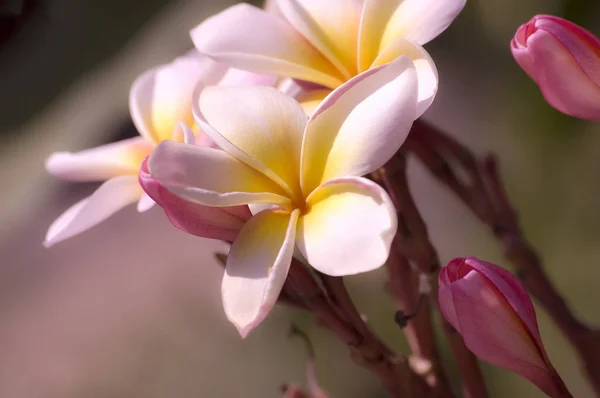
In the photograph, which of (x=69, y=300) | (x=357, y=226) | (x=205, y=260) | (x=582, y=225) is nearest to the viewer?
(x=357, y=226)

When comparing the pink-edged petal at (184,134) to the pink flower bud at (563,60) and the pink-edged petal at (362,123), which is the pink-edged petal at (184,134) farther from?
the pink flower bud at (563,60)

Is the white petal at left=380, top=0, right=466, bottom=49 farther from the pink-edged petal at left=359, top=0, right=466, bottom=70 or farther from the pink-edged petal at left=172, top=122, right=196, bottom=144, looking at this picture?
the pink-edged petal at left=172, top=122, right=196, bottom=144

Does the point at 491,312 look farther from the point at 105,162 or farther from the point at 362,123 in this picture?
the point at 105,162

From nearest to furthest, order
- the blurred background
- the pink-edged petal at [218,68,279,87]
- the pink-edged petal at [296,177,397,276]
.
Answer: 1. the pink-edged petal at [296,177,397,276]
2. the pink-edged petal at [218,68,279,87]
3. the blurred background

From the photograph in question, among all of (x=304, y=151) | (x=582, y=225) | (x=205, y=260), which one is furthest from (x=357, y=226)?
(x=205, y=260)

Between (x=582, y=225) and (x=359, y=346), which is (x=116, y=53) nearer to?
(x=582, y=225)

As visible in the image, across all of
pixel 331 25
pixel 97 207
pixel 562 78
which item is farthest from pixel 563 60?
pixel 97 207

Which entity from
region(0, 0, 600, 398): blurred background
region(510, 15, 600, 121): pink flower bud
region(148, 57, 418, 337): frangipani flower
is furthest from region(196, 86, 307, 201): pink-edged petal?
region(0, 0, 600, 398): blurred background
